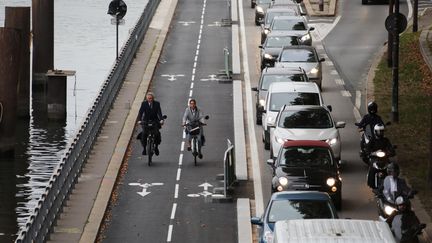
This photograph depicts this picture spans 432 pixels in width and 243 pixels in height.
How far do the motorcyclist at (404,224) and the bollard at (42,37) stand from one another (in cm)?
3532

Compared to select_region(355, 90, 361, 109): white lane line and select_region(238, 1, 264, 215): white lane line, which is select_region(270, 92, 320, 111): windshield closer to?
select_region(238, 1, 264, 215): white lane line

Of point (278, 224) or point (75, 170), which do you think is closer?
point (278, 224)

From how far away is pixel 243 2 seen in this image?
7538cm

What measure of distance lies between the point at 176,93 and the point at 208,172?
1328 cm

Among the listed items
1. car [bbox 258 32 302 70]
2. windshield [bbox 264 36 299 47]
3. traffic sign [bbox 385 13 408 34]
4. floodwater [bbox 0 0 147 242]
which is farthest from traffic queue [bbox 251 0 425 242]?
floodwater [bbox 0 0 147 242]

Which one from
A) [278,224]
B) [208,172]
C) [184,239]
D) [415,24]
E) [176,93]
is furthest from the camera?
[415,24]

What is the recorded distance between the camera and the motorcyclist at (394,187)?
965 inches

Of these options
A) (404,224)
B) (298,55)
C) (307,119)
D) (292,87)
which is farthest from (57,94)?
(404,224)

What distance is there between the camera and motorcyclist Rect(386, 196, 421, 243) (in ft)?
75.8

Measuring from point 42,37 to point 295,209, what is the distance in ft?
112

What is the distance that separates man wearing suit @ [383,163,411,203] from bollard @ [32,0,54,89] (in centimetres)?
3376

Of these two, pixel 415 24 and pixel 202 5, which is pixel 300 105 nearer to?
pixel 415 24

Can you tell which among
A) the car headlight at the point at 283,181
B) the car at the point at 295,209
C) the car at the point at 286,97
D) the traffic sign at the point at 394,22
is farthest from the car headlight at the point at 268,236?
the traffic sign at the point at 394,22

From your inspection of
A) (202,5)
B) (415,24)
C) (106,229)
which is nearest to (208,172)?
(106,229)
